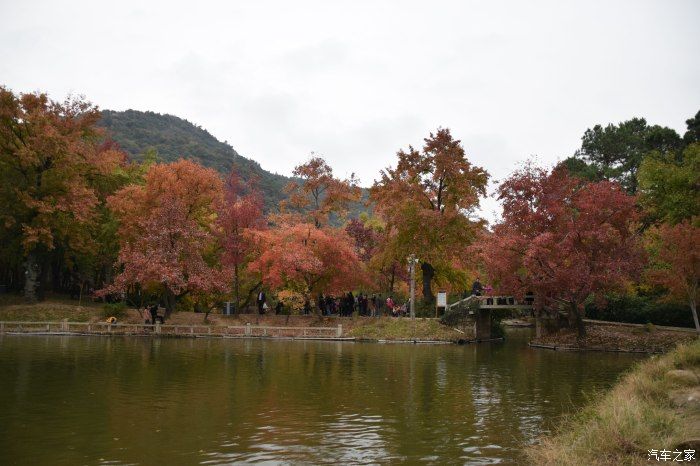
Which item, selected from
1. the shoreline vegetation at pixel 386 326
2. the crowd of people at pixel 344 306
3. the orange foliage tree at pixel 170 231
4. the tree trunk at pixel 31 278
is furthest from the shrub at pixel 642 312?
the tree trunk at pixel 31 278

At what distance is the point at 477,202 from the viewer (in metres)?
44.6

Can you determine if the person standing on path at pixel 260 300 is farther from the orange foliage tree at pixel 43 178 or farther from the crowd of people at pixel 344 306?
the orange foliage tree at pixel 43 178

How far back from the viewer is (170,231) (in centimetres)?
4306

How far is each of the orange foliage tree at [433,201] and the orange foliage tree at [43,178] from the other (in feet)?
79.9

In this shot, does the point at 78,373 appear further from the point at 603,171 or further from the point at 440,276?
the point at 603,171

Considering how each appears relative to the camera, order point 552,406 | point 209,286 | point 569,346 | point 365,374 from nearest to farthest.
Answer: point 552,406 → point 365,374 → point 569,346 → point 209,286

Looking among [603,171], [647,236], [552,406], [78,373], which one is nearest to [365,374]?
[552,406]

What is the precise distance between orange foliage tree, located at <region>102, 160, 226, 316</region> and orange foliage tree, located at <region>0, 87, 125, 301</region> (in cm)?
347

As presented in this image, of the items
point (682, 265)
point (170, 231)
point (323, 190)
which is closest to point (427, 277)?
point (323, 190)

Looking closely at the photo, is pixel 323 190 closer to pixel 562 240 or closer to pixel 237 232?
pixel 237 232

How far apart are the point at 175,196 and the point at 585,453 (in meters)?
40.7

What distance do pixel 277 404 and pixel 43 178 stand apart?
125 ft

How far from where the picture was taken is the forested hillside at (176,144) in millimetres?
136375

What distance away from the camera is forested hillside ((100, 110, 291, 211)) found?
136 m
